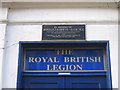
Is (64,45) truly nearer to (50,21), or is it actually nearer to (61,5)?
(50,21)

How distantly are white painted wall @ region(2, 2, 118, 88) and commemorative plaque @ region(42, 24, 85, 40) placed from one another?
116 mm

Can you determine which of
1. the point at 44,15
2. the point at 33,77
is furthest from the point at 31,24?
the point at 33,77

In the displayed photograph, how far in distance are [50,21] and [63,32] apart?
1.30 feet

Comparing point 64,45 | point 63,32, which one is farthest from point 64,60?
point 63,32

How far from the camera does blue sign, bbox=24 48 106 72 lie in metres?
5.07

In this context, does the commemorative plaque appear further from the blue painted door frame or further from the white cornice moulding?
the white cornice moulding

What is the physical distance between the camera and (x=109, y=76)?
15.9 ft

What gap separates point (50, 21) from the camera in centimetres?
516

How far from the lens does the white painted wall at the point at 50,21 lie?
4.98 meters

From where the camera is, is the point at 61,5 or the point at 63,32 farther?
the point at 61,5

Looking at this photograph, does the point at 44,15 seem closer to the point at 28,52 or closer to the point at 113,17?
the point at 28,52

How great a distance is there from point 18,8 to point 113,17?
7.26 ft

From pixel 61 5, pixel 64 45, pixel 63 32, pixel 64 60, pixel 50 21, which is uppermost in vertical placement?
pixel 61 5

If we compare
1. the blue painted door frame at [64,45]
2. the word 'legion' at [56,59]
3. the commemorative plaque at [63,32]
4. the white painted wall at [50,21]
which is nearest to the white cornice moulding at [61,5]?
the white painted wall at [50,21]
